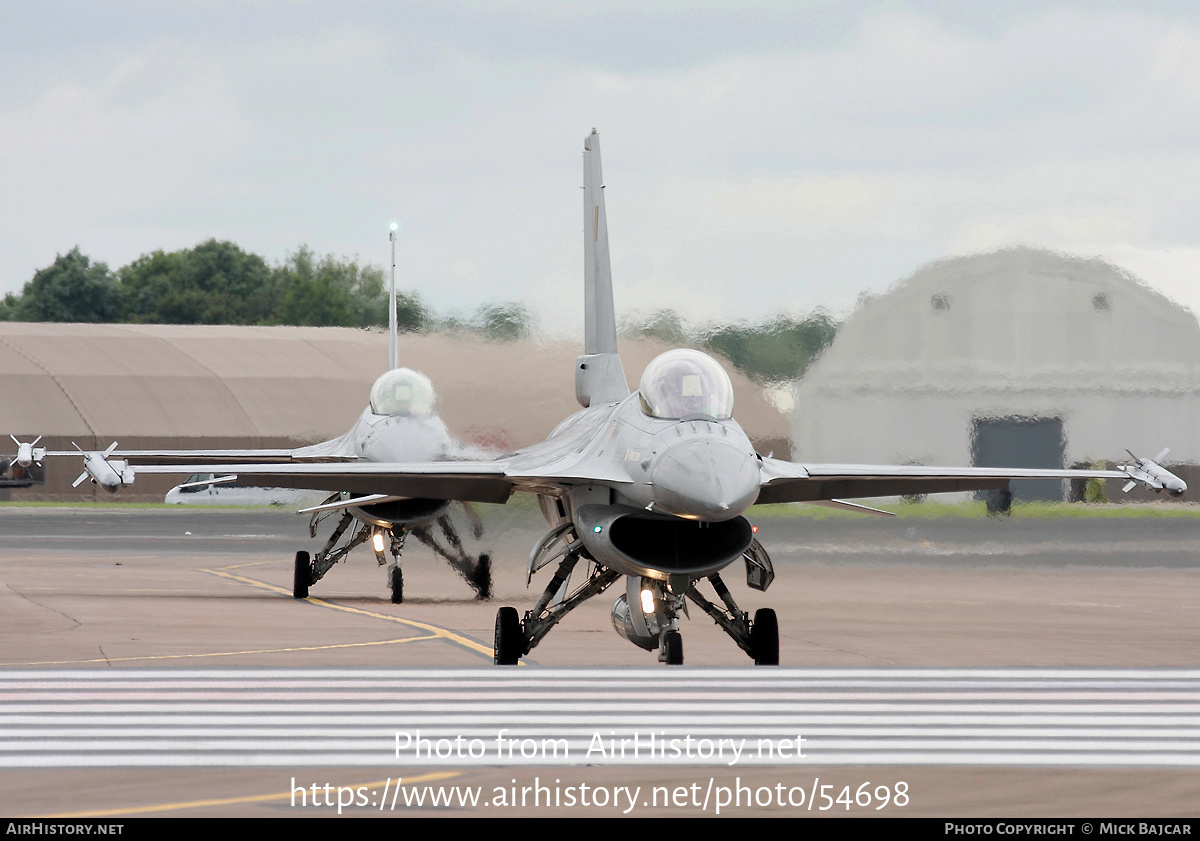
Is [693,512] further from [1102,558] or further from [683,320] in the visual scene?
A: [1102,558]

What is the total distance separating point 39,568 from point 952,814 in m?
21.4

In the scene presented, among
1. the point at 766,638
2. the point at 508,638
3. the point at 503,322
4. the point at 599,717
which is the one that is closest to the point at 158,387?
the point at 503,322

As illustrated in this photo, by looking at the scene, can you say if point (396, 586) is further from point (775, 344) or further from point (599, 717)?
point (599, 717)

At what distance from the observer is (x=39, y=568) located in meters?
25.0

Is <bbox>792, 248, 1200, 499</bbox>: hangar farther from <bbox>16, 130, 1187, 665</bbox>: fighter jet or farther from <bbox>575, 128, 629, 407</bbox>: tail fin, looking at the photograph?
<bbox>16, 130, 1187, 665</bbox>: fighter jet

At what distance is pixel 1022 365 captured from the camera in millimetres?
23766

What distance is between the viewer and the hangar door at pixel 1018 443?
23297 mm

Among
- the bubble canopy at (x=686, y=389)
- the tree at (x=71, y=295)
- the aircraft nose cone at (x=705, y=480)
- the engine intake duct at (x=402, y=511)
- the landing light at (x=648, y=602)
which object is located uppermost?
the tree at (x=71, y=295)

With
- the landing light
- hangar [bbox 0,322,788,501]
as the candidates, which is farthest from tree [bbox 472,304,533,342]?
hangar [bbox 0,322,788,501]

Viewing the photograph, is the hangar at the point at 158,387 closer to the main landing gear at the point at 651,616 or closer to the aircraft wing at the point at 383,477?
the aircraft wing at the point at 383,477

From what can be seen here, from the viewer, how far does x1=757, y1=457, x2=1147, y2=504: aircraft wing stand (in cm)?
1327

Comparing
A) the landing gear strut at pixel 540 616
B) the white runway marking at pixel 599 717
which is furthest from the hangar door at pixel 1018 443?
the white runway marking at pixel 599 717

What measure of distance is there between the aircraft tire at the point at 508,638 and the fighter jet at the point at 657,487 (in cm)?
1

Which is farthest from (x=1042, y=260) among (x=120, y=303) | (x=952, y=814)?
(x=120, y=303)
